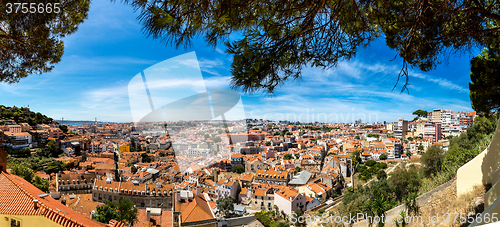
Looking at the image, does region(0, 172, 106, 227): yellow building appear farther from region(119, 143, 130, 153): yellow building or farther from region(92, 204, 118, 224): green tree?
region(119, 143, 130, 153): yellow building

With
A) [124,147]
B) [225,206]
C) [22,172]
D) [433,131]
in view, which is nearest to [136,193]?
[22,172]

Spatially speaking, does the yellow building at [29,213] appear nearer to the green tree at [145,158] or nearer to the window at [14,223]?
the window at [14,223]

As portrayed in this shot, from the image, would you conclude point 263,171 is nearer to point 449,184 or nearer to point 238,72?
point 449,184

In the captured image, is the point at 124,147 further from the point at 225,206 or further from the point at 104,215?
the point at 104,215

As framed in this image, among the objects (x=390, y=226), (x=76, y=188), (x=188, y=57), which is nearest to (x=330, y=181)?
(x=390, y=226)

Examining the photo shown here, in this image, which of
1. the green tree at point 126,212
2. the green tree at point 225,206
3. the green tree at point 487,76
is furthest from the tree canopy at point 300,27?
the green tree at point 225,206

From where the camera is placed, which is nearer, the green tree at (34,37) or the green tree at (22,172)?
the green tree at (34,37)
